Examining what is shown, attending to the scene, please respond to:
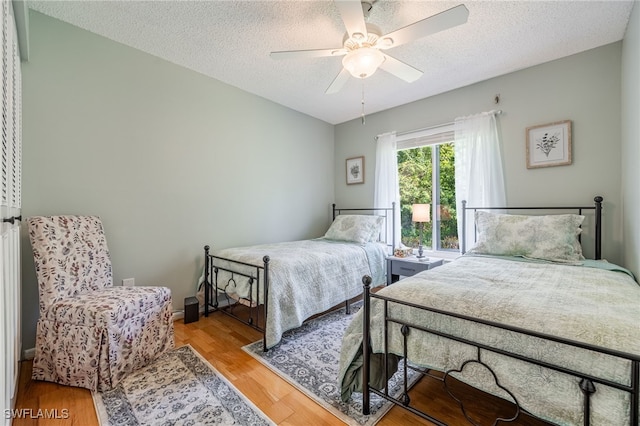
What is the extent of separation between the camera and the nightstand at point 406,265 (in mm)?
2963

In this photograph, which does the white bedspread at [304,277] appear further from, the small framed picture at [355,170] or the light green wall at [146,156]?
the small framed picture at [355,170]

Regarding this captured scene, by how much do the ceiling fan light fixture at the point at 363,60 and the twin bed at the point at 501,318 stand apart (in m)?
1.49

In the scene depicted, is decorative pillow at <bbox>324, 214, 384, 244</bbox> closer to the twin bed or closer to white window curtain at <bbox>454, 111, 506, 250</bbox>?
the twin bed

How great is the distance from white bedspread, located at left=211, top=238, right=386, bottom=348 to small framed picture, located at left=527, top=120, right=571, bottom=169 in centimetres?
192

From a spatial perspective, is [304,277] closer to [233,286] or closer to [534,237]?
[233,286]

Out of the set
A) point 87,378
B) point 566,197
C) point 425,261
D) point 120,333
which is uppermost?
point 566,197

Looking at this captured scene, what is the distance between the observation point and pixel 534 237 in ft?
7.60

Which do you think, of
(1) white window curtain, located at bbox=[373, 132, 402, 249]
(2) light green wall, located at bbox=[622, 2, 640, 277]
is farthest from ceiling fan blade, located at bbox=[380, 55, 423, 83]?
(1) white window curtain, located at bbox=[373, 132, 402, 249]

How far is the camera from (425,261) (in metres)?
3.00

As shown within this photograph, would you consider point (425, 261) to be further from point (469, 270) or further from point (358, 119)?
point (358, 119)

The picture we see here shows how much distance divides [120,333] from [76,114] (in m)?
1.79

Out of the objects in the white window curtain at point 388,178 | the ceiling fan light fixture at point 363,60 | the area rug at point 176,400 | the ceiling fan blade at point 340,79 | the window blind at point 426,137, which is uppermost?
the ceiling fan blade at point 340,79

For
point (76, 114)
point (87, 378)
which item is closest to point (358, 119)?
point (76, 114)

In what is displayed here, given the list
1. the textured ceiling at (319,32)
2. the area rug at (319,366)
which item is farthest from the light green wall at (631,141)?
the area rug at (319,366)
